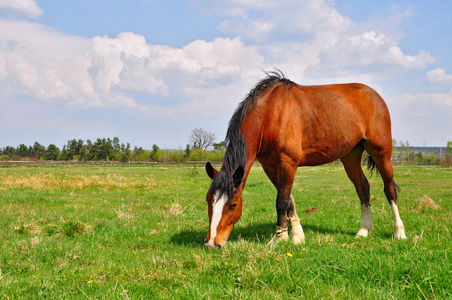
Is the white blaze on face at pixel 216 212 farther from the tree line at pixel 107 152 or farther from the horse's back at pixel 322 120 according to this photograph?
the tree line at pixel 107 152

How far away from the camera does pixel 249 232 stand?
6.50 m

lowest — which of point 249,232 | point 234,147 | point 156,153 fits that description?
point 249,232

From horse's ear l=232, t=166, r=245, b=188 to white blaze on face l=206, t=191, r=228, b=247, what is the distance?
0.30 meters

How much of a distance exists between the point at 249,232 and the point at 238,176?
1.95 metres

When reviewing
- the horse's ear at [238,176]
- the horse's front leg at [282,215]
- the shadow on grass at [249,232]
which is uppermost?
the horse's ear at [238,176]

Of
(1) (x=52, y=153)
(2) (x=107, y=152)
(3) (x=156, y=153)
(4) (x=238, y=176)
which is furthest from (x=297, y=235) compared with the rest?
(1) (x=52, y=153)

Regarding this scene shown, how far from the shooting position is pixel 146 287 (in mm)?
3338

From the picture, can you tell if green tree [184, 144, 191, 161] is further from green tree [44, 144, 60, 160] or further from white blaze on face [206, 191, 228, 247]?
white blaze on face [206, 191, 228, 247]

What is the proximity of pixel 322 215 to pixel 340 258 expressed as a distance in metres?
4.45

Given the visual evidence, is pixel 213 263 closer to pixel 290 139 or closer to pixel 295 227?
pixel 295 227

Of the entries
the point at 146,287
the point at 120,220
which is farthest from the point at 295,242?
the point at 120,220

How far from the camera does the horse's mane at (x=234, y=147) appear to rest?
4805mm

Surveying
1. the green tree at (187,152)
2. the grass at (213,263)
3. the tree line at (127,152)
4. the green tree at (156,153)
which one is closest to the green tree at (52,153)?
the tree line at (127,152)

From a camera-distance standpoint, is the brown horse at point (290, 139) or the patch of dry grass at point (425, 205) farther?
the patch of dry grass at point (425, 205)
